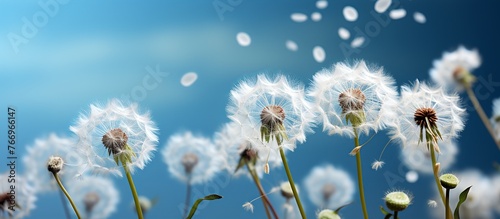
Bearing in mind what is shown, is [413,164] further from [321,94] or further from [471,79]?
[321,94]

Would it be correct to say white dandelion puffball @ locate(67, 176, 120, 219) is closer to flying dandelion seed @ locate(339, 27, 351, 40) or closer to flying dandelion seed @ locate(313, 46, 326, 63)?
flying dandelion seed @ locate(313, 46, 326, 63)

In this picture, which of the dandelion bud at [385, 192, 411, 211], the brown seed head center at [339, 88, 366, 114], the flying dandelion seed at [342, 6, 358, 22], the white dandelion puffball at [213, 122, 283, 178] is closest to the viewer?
the dandelion bud at [385, 192, 411, 211]

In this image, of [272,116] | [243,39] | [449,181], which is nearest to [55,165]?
[272,116]

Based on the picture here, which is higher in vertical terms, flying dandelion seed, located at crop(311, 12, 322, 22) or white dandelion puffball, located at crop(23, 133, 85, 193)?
flying dandelion seed, located at crop(311, 12, 322, 22)

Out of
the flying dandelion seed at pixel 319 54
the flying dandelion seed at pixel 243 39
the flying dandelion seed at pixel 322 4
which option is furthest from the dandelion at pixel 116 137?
the flying dandelion seed at pixel 322 4

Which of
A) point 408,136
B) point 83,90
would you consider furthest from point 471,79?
point 83,90

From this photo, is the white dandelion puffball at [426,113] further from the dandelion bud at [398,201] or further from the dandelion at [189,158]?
the dandelion at [189,158]

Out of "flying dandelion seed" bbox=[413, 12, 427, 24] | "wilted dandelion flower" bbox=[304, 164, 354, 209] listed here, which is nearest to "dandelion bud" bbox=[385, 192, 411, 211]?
"wilted dandelion flower" bbox=[304, 164, 354, 209]
